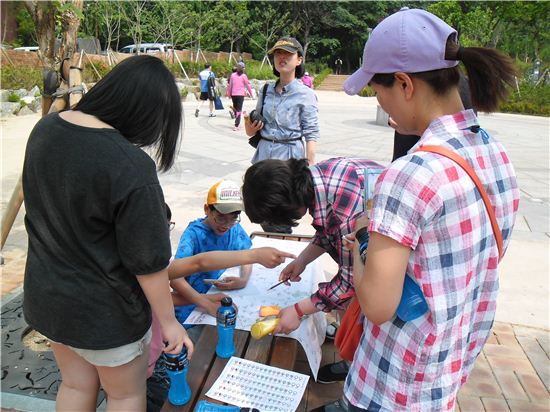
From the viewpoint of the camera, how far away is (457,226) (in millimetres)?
966

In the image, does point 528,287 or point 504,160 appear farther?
point 528,287

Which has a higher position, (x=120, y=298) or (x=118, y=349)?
(x=120, y=298)

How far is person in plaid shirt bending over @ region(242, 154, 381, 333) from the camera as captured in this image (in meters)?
1.65

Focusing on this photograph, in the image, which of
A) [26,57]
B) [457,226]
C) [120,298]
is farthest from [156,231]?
[26,57]

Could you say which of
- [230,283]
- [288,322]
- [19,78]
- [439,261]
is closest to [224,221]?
[230,283]

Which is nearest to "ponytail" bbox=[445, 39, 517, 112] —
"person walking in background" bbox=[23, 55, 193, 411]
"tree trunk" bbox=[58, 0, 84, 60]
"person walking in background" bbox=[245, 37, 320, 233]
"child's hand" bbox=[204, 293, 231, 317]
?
"person walking in background" bbox=[23, 55, 193, 411]

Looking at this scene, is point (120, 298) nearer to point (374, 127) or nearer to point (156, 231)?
point (156, 231)

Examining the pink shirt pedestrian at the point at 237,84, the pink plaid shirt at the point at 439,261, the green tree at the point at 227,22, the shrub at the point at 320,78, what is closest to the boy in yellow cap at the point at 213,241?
the pink plaid shirt at the point at 439,261

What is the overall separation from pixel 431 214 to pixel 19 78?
13928mm

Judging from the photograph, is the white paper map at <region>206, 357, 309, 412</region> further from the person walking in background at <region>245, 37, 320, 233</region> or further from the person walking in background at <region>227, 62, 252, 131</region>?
the person walking in background at <region>227, 62, 252, 131</region>

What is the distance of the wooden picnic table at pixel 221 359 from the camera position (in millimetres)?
1512

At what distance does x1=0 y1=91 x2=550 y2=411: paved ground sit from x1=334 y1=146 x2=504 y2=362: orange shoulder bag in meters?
1.04

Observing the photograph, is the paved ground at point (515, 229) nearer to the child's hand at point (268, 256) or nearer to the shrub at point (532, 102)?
the child's hand at point (268, 256)

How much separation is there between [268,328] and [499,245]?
91 centimetres
